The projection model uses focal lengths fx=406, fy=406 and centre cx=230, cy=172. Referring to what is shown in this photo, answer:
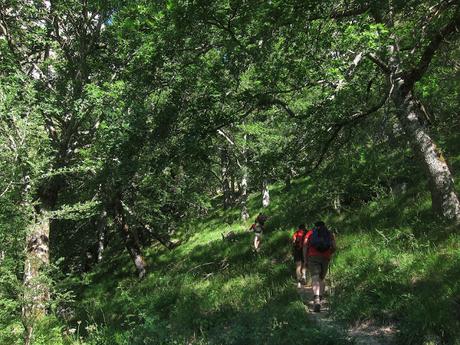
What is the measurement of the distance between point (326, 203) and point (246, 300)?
6.71 m

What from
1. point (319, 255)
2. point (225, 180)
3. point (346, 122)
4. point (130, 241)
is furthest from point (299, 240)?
point (225, 180)

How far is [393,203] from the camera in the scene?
39.7ft

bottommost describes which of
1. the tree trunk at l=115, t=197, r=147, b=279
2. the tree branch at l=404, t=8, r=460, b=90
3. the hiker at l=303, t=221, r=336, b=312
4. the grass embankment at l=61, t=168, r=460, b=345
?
the grass embankment at l=61, t=168, r=460, b=345

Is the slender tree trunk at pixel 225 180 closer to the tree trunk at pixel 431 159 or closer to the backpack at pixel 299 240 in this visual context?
the backpack at pixel 299 240

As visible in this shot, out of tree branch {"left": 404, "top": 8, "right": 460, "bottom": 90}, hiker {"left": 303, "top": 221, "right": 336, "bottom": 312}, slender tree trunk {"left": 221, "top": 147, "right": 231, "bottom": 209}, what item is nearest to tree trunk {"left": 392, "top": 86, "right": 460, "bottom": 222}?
tree branch {"left": 404, "top": 8, "right": 460, "bottom": 90}

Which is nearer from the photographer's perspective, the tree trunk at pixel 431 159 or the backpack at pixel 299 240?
the tree trunk at pixel 431 159

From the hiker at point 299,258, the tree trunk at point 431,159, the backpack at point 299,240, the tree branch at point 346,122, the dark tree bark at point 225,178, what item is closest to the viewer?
the tree trunk at point 431,159

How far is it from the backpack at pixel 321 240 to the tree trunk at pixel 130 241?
38.6 ft

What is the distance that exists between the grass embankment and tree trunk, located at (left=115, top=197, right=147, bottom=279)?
2.13 m

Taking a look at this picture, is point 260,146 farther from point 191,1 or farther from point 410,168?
point 191,1

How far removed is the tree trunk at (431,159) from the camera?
8.81 m

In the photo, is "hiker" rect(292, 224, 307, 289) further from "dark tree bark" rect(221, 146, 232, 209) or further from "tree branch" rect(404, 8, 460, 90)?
"dark tree bark" rect(221, 146, 232, 209)

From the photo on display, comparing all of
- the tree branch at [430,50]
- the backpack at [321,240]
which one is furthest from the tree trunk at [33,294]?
the tree branch at [430,50]

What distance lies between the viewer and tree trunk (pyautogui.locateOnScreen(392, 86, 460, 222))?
8.81 metres
